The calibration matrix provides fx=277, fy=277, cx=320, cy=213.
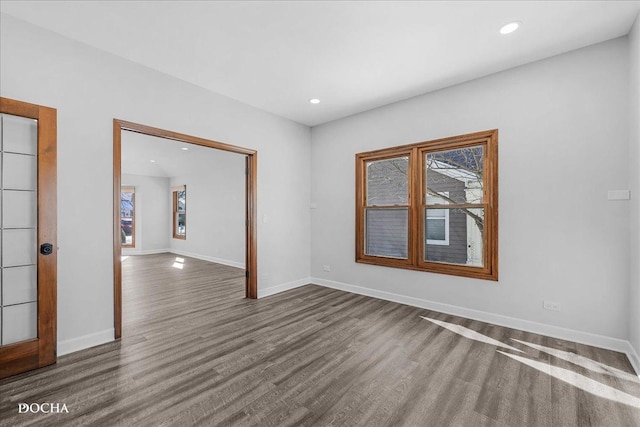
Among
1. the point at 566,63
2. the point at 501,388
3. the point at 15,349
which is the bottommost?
the point at 501,388

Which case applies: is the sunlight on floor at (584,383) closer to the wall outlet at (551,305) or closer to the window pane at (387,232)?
the wall outlet at (551,305)

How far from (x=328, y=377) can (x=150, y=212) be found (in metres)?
9.14

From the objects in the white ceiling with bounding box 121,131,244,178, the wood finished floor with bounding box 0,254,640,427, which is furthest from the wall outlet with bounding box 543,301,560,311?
the white ceiling with bounding box 121,131,244,178

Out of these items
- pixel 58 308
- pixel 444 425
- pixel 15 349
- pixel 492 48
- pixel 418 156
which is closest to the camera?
pixel 444 425

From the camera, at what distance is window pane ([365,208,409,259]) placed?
409 centimetres

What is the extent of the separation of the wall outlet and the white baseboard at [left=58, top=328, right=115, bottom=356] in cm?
447

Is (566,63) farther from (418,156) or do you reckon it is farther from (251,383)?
(251,383)

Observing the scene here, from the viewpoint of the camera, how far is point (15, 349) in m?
2.20

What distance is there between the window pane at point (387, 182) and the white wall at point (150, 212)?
774 centimetres

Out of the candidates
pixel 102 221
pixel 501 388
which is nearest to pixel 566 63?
pixel 501 388

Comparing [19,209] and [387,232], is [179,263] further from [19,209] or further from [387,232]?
[387,232]

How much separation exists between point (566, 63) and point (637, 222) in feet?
5.54

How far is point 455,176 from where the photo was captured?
361 cm

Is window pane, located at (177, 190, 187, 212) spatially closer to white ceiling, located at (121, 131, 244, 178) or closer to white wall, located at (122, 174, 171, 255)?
white wall, located at (122, 174, 171, 255)
